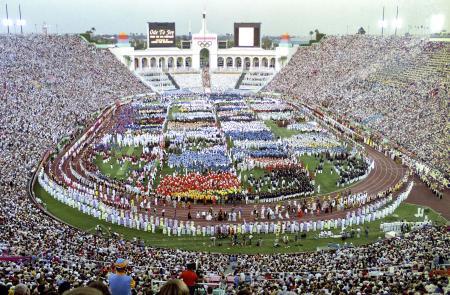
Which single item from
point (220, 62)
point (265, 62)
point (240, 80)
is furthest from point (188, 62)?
point (265, 62)

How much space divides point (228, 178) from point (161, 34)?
204 ft

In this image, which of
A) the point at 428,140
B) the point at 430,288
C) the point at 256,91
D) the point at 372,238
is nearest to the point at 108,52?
the point at 256,91

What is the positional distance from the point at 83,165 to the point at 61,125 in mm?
12674

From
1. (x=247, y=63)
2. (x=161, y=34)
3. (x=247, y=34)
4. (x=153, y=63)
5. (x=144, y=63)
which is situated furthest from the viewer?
(x=247, y=63)

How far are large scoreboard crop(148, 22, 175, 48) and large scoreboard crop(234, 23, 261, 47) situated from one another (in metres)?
11.6

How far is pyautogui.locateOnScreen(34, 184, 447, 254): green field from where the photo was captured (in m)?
21.6

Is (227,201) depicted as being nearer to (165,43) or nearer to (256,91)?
(256,91)

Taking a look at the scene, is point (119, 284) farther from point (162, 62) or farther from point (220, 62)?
point (220, 62)

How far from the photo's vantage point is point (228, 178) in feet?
99.0

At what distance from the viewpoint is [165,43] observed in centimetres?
8812

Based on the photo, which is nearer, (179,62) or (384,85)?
(384,85)

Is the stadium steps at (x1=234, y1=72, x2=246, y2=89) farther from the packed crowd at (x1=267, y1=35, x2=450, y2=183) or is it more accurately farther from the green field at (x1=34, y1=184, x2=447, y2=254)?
the green field at (x1=34, y1=184, x2=447, y2=254)

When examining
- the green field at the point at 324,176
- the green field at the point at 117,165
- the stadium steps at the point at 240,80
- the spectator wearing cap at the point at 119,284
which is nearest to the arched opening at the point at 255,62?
the stadium steps at the point at 240,80

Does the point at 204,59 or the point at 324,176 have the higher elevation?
the point at 204,59
